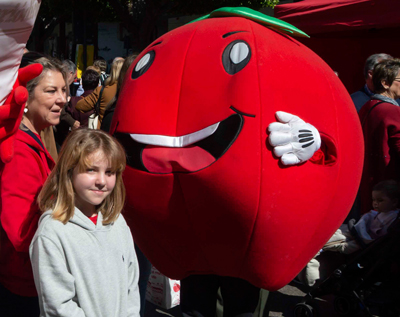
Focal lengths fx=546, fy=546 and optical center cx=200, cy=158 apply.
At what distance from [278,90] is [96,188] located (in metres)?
0.85

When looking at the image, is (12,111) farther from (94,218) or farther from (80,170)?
(94,218)

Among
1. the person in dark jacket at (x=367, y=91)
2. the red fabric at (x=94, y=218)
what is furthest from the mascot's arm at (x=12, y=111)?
the person in dark jacket at (x=367, y=91)

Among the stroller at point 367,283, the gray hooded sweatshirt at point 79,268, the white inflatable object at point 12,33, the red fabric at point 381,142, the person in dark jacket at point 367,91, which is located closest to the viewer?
the white inflatable object at point 12,33

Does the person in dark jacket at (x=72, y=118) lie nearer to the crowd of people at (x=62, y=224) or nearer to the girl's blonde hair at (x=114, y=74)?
the girl's blonde hair at (x=114, y=74)

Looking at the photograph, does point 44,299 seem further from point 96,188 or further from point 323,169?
point 323,169

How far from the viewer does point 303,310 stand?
3.99 meters

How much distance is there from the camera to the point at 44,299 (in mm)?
1983

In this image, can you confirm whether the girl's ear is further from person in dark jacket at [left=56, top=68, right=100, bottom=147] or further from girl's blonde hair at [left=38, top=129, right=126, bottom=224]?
girl's blonde hair at [left=38, top=129, right=126, bottom=224]

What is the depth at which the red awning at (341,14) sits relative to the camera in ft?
18.9

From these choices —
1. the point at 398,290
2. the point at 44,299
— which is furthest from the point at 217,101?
the point at 398,290

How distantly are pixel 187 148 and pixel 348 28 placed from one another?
4.49m

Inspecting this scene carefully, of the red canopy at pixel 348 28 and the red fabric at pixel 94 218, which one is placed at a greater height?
the red canopy at pixel 348 28

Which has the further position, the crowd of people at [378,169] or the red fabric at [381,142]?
the red fabric at [381,142]

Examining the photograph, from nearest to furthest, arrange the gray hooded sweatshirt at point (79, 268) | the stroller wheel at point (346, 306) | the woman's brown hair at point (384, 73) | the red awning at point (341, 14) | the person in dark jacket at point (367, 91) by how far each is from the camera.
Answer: the gray hooded sweatshirt at point (79, 268), the stroller wheel at point (346, 306), the woman's brown hair at point (384, 73), the person in dark jacket at point (367, 91), the red awning at point (341, 14)
